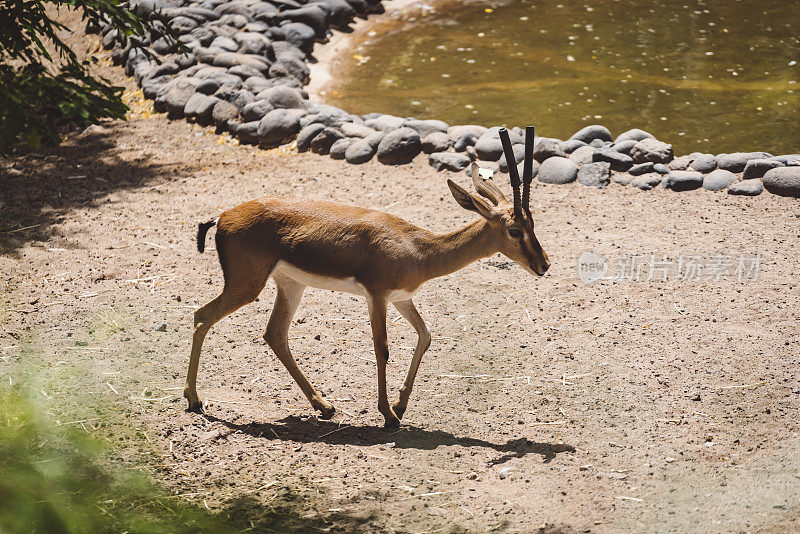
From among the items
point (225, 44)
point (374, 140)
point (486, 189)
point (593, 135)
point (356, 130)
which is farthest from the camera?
point (225, 44)

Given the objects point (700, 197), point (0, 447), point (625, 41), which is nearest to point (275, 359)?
point (0, 447)

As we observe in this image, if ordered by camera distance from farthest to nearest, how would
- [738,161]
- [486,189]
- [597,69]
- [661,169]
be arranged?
[597,69] < [661,169] < [738,161] < [486,189]

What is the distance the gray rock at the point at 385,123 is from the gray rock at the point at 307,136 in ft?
2.12

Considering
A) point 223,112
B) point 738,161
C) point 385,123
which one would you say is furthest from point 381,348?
point 223,112

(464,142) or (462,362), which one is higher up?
(464,142)

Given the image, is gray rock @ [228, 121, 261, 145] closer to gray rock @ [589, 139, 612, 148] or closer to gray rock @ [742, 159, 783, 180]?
gray rock @ [589, 139, 612, 148]

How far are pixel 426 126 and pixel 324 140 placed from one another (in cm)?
126

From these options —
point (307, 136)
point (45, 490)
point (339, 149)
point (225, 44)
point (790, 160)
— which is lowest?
point (790, 160)

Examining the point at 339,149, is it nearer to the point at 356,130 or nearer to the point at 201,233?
the point at 356,130

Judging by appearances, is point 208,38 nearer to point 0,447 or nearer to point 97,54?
point 97,54

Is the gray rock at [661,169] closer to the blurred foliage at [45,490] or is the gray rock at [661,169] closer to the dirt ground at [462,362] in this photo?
the dirt ground at [462,362]

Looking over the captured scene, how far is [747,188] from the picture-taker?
836 cm

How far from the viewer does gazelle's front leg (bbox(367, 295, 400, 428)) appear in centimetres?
516

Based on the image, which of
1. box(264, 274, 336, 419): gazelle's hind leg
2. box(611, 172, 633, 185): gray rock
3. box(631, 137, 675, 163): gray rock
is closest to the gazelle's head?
box(264, 274, 336, 419): gazelle's hind leg
